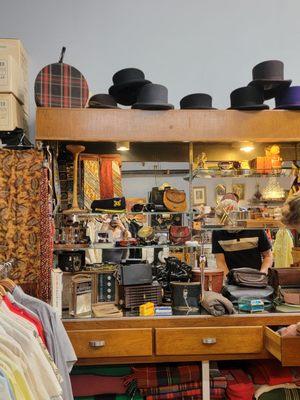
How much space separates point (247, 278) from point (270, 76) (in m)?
1.35

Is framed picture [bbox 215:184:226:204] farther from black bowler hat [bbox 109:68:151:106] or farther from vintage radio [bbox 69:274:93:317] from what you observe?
vintage radio [bbox 69:274:93:317]

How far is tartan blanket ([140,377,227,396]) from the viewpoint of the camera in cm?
241

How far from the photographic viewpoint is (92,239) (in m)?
2.90

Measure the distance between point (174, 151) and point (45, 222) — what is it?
1031mm

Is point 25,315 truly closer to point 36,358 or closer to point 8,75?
point 36,358

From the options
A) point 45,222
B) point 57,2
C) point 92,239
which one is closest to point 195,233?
point 92,239

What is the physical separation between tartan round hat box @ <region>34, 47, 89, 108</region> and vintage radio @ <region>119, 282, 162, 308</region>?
123cm

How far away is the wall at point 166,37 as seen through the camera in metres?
3.17

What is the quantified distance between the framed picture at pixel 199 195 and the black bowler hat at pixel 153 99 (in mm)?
619

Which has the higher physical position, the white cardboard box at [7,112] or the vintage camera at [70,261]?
the white cardboard box at [7,112]

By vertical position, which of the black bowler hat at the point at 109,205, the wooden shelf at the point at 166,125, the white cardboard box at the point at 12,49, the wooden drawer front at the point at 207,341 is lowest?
the wooden drawer front at the point at 207,341

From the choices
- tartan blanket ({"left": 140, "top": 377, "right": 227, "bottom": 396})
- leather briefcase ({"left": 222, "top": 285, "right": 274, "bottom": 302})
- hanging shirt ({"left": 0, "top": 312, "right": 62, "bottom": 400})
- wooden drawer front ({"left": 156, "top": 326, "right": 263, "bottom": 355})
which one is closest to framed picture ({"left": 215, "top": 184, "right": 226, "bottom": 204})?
leather briefcase ({"left": 222, "top": 285, "right": 274, "bottom": 302})

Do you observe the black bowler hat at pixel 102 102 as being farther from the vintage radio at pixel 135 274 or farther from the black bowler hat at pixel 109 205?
the vintage radio at pixel 135 274

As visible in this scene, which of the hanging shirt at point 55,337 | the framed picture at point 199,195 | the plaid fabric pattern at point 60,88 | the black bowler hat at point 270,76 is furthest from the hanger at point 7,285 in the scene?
the black bowler hat at point 270,76
